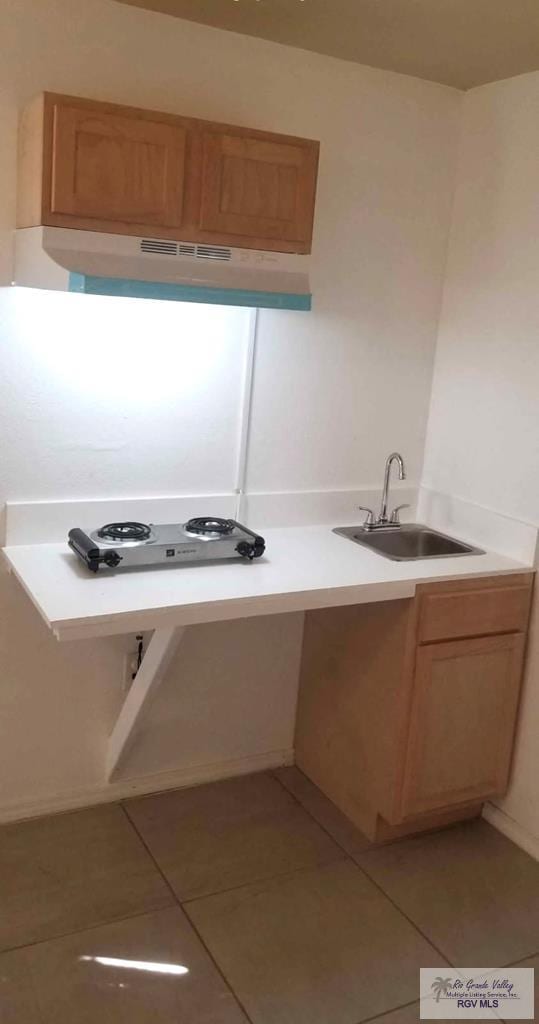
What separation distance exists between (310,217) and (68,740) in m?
1.77

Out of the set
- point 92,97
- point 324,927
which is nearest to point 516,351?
point 92,97

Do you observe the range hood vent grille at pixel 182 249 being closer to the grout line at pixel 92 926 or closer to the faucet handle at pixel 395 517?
the faucet handle at pixel 395 517

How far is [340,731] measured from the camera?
113 inches

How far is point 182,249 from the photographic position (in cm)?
221

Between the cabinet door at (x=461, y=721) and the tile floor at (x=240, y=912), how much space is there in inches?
8.2

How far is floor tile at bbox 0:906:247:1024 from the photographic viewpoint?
2006 mm

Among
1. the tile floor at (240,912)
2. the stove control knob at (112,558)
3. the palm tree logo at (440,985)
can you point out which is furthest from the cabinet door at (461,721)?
the stove control knob at (112,558)

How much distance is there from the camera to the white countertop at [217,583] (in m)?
2.08

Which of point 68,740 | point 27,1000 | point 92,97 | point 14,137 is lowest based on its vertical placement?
point 27,1000

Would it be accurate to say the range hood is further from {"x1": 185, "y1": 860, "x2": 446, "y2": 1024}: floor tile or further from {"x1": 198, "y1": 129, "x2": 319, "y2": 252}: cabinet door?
{"x1": 185, "y1": 860, "x2": 446, "y2": 1024}: floor tile

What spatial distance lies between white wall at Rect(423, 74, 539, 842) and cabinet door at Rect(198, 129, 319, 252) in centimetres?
76

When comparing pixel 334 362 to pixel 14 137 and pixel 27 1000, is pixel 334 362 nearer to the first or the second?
pixel 14 137

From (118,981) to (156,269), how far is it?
5.86 ft

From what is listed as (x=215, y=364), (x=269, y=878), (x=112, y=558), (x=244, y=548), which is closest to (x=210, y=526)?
(x=244, y=548)
